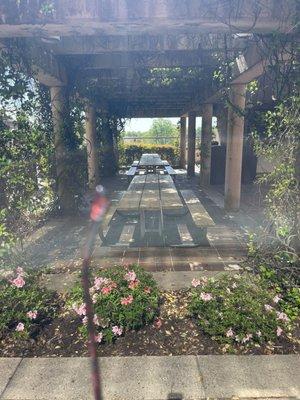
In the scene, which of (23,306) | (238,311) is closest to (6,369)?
(23,306)

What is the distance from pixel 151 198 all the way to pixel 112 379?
12.5 feet

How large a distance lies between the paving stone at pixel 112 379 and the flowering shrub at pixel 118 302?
308 millimetres

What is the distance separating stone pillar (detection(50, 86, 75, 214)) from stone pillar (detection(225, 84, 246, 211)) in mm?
3723

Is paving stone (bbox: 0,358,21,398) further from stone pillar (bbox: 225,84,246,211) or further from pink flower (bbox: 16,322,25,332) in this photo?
stone pillar (bbox: 225,84,246,211)

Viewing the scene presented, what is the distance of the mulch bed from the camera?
8.97ft

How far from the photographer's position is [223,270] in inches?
172

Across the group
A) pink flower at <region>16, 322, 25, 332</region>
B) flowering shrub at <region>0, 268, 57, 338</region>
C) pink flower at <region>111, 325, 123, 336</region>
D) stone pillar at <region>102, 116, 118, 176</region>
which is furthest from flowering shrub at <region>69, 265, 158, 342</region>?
stone pillar at <region>102, 116, 118, 176</region>

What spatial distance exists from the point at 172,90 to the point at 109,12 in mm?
7842

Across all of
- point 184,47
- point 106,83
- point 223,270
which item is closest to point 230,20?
point 184,47

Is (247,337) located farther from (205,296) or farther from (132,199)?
(132,199)

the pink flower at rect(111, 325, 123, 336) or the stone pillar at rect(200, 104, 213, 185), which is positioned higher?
the stone pillar at rect(200, 104, 213, 185)

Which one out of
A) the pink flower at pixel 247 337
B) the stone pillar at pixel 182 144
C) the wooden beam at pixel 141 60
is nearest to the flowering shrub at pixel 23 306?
the pink flower at pixel 247 337

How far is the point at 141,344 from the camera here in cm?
283

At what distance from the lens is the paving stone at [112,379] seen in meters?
2.28
